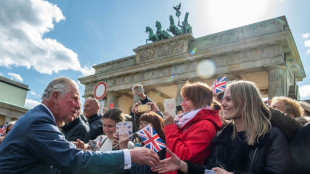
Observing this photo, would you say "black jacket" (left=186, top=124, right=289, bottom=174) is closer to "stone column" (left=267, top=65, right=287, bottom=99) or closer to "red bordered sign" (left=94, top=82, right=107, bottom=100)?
"red bordered sign" (left=94, top=82, right=107, bottom=100)

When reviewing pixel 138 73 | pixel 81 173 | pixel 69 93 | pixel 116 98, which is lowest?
pixel 81 173

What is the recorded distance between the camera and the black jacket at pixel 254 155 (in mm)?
2057

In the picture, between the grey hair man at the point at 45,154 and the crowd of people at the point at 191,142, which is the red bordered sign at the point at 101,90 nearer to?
the crowd of people at the point at 191,142

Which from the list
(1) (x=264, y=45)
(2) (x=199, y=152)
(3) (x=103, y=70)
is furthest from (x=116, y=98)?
(2) (x=199, y=152)

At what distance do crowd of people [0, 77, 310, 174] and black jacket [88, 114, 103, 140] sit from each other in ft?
5.32

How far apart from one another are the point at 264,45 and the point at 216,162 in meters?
17.3

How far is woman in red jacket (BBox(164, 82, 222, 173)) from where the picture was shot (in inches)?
104

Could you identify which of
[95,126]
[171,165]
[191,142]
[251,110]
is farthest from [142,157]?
[95,126]

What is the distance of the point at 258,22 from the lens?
18797 mm

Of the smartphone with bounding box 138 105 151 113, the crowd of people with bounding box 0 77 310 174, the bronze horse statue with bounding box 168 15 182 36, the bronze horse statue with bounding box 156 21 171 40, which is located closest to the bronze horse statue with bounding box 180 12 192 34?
A: the bronze horse statue with bounding box 168 15 182 36

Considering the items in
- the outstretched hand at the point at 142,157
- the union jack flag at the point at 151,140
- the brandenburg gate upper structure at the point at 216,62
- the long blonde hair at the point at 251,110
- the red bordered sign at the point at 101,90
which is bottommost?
the outstretched hand at the point at 142,157

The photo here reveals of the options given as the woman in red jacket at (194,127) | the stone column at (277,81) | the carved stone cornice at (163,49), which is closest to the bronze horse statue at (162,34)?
the carved stone cornice at (163,49)

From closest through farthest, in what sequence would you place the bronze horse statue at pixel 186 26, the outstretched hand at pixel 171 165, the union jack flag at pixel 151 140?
the outstretched hand at pixel 171 165, the union jack flag at pixel 151 140, the bronze horse statue at pixel 186 26

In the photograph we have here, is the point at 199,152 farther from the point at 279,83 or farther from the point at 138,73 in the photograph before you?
the point at 138,73
